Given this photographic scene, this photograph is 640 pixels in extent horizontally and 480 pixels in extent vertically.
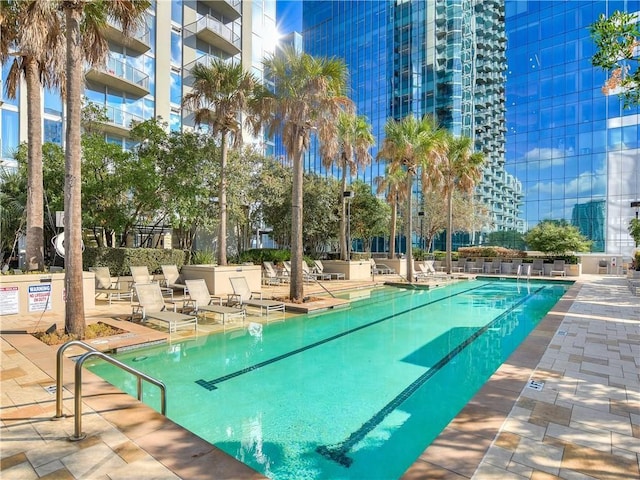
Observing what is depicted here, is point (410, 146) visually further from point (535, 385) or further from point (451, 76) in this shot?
point (451, 76)

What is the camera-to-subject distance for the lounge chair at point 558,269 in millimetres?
24844

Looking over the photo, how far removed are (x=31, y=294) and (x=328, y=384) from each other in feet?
27.1

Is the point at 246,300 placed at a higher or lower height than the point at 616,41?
lower

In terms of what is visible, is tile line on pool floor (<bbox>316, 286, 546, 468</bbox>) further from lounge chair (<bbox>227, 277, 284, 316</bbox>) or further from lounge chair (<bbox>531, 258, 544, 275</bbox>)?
lounge chair (<bbox>531, 258, 544, 275</bbox>)

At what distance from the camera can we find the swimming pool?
4168 millimetres

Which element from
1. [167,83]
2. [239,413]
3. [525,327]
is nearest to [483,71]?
[167,83]

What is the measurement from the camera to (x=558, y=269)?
25.0m

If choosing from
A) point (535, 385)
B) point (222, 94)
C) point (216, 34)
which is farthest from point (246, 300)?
point (216, 34)

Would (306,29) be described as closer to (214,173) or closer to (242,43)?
(242,43)

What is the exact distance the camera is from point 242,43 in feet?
93.0

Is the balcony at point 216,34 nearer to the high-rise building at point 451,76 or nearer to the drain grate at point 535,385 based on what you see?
the high-rise building at point 451,76

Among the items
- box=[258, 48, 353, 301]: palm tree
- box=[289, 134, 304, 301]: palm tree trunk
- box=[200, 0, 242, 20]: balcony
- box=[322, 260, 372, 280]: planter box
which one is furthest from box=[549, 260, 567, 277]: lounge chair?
box=[200, 0, 242, 20]: balcony

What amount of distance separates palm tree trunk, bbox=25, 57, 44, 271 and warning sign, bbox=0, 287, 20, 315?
1.23 meters

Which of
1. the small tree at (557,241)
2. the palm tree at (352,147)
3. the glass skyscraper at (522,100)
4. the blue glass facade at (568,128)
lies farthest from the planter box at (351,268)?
the blue glass facade at (568,128)
